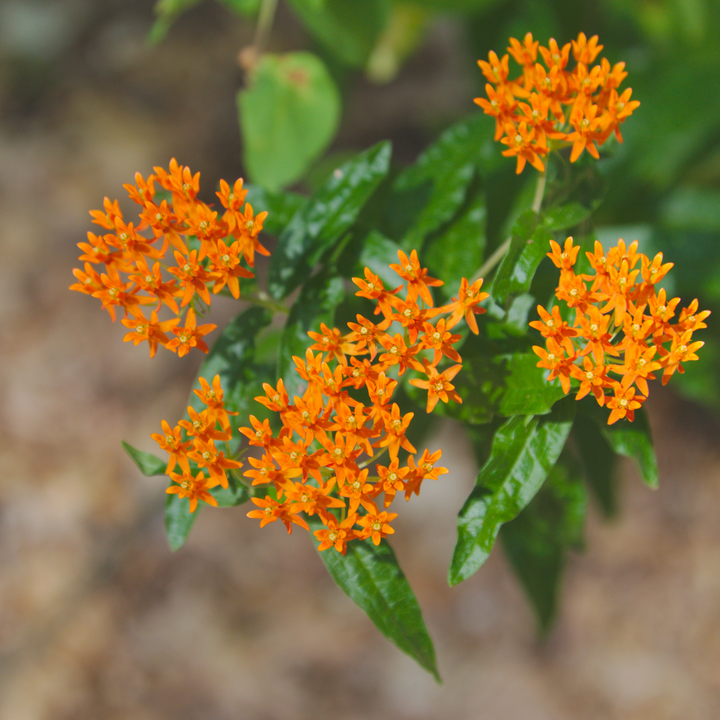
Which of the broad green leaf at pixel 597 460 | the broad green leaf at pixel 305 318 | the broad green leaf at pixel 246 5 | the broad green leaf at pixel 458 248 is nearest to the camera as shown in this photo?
the broad green leaf at pixel 305 318

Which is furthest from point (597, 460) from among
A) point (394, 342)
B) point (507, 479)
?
point (394, 342)

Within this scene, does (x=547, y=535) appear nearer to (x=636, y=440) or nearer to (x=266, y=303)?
(x=636, y=440)

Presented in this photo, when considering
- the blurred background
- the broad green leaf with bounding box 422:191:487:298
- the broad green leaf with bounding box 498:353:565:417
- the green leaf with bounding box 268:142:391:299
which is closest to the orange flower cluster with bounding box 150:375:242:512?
the green leaf with bounding box 268:142:391:299

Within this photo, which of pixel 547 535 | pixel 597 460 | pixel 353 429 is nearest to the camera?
pixel 353 429

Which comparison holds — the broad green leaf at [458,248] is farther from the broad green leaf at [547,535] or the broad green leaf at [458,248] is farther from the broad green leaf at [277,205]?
the broad green leaf at [547,535]

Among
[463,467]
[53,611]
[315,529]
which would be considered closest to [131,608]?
[53,611]

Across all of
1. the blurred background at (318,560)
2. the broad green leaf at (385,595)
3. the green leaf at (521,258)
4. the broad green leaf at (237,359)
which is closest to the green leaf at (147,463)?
the broad green leaf at (237,359)

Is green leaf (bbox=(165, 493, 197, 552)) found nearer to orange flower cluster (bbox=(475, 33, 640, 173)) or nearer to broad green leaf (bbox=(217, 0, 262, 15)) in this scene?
orange flower cluster (bbox=(475, 33, 640, 173))
